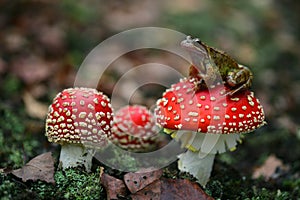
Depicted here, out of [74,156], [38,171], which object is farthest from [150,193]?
[38,171]

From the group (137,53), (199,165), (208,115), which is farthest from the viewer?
(137,53)

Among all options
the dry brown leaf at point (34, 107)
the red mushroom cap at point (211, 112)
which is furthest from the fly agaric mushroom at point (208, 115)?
the dry brown leaf at point (34, 107)

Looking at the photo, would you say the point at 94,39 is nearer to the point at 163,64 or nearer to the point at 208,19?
the point at 163,64

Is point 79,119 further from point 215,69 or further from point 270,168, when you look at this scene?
point 270,168

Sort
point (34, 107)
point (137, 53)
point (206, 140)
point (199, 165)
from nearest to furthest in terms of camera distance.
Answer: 1. point (206, 140)
2. point (199, 165)
3. point (34, 107)
4. point (137, 53)

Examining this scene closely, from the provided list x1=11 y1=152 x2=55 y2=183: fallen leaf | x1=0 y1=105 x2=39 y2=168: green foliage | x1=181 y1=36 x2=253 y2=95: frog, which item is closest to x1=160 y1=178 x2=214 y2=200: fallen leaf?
x1=181 y1=36 x2=253 y2=95: frog

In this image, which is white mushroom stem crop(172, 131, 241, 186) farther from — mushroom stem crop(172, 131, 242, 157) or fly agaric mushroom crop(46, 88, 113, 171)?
fly agaric mushroom crop(46, 88, 113, 171)

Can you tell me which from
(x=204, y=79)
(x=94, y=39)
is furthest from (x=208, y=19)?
(x=204, y=79)
